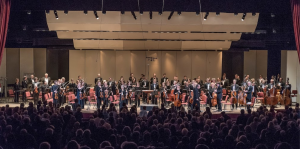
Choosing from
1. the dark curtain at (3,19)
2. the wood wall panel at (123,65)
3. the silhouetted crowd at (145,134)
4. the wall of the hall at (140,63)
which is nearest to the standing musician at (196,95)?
the silhouetted crowd at (145,134)

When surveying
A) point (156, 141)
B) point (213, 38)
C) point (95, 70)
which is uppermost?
point (213, 38)

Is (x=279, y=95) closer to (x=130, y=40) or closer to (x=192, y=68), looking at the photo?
(x=192, y=68)

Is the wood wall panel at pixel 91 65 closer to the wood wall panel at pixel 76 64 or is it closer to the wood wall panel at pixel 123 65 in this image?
the wood wall panel at pixel 76 64

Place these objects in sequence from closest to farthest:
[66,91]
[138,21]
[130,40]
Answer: [138,21], [66,91], [130,40]

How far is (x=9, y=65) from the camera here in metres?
25.5

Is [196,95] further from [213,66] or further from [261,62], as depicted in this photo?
[261,62]

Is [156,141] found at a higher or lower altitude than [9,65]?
lower

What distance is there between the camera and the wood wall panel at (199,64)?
25.6m

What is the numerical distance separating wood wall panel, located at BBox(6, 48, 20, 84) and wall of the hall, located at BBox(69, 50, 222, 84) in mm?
4002

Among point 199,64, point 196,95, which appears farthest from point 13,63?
point 196,95

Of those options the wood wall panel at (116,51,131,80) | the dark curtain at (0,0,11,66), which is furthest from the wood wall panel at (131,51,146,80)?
the dark curtain at (0,0,11,66)

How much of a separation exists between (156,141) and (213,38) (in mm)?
13795

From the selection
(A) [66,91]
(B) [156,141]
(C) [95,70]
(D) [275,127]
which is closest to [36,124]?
(B) [156,141]

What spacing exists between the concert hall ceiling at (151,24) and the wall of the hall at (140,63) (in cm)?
120
